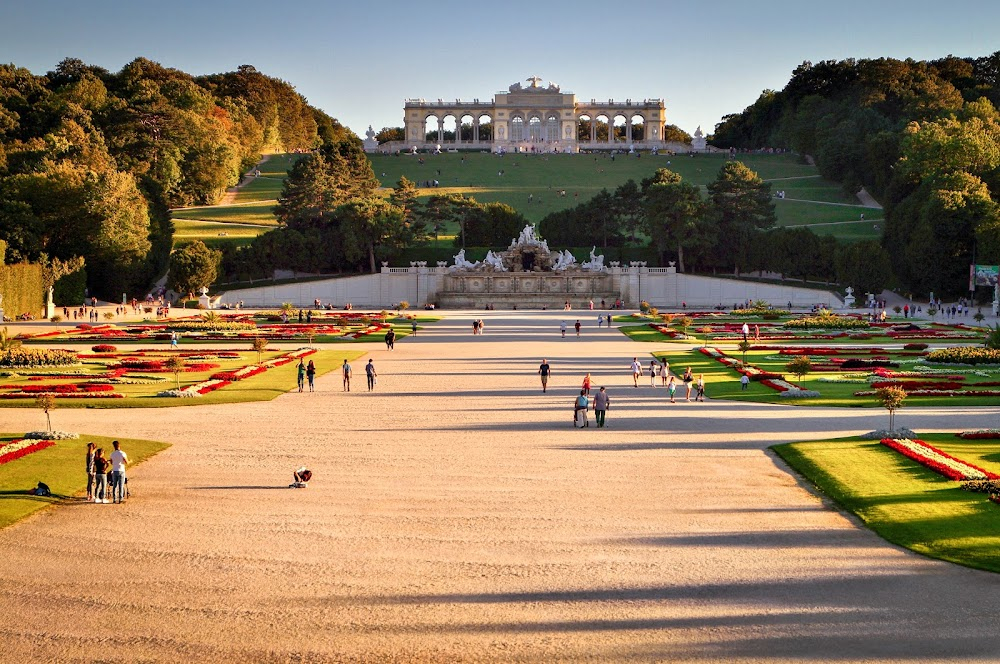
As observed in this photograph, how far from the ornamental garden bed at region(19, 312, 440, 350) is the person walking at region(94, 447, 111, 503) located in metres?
31.3

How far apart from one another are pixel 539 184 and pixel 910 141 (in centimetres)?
3979

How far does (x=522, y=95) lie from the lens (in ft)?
476

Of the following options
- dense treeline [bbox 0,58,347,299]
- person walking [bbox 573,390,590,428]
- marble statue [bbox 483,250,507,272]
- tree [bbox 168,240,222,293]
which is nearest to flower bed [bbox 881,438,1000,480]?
person walking [bbox 573,390,590,428]

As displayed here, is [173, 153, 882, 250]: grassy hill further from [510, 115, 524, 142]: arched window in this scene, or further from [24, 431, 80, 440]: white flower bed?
[24, 431, 80, 440]: white flower bed

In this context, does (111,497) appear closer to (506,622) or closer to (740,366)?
(506,622)

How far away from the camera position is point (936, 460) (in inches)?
747

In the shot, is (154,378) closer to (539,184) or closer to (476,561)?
(476,561)

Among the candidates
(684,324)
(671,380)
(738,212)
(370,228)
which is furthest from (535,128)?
(671,380)

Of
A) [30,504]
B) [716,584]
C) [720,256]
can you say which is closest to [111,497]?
[30,504]

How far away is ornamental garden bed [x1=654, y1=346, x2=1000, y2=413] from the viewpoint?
28.4 m

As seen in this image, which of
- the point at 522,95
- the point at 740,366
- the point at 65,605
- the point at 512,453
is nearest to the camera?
the point at 65,605

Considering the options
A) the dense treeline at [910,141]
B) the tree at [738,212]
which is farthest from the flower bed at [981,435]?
the tree at [738,212]

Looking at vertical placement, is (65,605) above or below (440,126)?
below

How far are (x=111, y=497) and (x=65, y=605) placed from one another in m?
5.15
